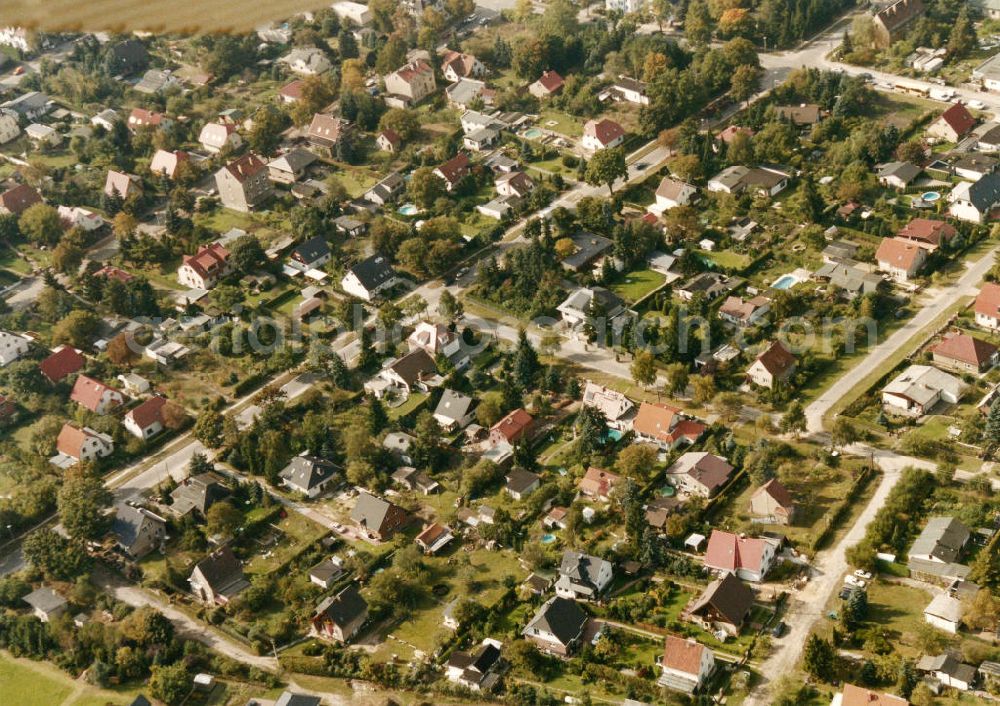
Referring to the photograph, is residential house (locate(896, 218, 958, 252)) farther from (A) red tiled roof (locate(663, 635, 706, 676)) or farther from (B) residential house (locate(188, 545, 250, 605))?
(B) residential house (locate(188, 545, 250, 605))

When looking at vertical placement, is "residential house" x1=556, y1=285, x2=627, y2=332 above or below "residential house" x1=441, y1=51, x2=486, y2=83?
below

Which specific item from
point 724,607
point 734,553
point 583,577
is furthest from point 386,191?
point 724,607

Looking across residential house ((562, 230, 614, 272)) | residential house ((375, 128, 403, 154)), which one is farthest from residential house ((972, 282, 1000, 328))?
residential house ((375, 128, 403, 154))

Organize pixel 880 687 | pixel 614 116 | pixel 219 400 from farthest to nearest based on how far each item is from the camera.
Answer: pixel 614 116 → pixel 219 400 → pixel 880 687

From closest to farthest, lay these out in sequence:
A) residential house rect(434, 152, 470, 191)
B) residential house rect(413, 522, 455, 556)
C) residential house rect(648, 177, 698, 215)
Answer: residential house rect(413, 522, 455, 556)
residential house rect(648, 177, 698, 215)
residential house rect(434, 152, 470, 191)

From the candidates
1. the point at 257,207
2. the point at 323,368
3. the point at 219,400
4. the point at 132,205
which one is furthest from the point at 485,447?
the point at 132,205

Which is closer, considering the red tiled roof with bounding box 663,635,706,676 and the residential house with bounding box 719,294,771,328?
the red tiled roof with bounding box 663,635,706,676

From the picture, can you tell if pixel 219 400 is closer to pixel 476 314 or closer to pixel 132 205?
pixel 476 314

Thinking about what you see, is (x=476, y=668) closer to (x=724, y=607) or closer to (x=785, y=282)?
(x=724, y=607)
